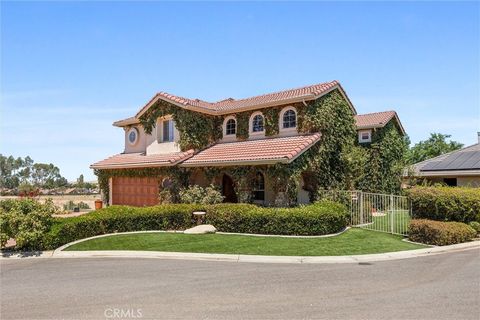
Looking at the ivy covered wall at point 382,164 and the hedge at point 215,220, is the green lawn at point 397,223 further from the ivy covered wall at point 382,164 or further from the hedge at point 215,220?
the ivy covered wall at point 382,164

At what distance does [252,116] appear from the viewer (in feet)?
76.7

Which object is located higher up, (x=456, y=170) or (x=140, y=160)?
(x=140, y=160)

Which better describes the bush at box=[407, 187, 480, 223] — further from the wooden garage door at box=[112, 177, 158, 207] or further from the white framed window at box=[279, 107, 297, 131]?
the wooden garage door at box=[112, 177, 158, 207]

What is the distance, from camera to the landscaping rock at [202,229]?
51.6 feet

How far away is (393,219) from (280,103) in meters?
9.29

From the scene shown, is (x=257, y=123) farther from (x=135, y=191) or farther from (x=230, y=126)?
(x=135, y=191)

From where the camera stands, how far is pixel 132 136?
29016 mm

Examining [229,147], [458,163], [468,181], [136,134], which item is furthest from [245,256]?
[458,163]

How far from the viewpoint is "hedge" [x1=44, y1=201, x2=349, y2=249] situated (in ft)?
Result: 48.2

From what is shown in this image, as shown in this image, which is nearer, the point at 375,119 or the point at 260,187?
the point at 260,187

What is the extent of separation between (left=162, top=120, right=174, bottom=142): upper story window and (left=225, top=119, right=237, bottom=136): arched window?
3921 mm

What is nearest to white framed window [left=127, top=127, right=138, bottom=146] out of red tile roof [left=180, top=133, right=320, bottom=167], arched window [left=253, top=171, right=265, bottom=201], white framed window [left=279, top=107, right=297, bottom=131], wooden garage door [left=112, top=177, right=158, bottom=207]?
wooden garage door [left=112, top=177, right=158, bottom=207]

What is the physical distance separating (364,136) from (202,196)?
15.9 meters

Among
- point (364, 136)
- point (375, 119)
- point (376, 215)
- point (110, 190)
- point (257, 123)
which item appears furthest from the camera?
point (375, 119)
